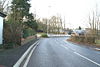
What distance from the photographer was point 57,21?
385 feet

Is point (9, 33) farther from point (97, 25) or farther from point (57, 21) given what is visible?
point (57, 21)

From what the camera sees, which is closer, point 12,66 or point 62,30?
point 12,66

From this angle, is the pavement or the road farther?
the road

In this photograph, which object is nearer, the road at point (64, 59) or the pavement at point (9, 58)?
the pavement at point (9, 58)

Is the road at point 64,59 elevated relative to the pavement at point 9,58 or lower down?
lower down

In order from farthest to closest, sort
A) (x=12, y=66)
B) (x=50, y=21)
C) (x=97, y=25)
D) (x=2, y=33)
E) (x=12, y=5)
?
(x=50, y=21) < (x=97, y=25) < (x=12, y=5) < (x=2, y=33) < (x=12, y=66)

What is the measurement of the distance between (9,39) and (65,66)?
1859 centimetres

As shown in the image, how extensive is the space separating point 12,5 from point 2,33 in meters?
20.7

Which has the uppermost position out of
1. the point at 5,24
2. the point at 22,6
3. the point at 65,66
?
the point at 22,6

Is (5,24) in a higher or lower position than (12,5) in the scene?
lower

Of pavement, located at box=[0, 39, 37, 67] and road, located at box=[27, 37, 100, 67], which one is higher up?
pavement, located at box=[0, 39, 37, 67]

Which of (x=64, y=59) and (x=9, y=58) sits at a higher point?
(x=9, y=58)

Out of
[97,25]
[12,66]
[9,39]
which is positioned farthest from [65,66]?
[97,25]

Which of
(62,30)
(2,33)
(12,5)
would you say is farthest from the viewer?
(62,30)
